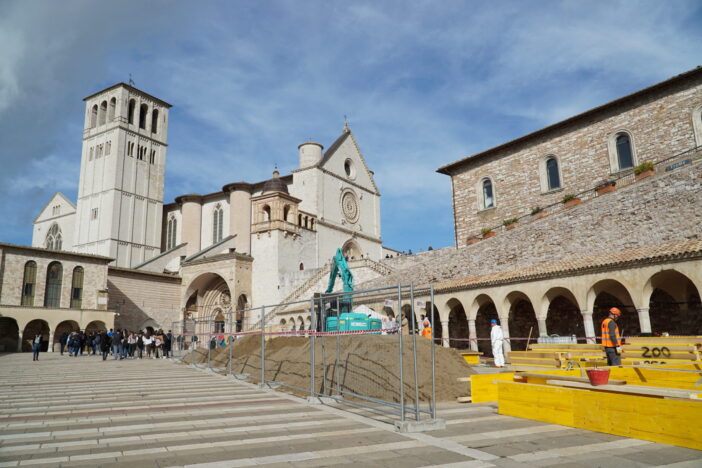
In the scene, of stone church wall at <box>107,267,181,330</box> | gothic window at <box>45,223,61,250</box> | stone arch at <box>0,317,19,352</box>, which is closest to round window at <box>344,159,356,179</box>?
stone church wall at <box>107,267,181,330</box>

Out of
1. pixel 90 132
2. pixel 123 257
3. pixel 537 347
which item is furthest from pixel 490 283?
pixel 90 132

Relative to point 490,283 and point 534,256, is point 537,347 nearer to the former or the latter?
point 490,283

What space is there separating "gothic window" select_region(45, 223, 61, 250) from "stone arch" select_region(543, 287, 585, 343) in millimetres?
54714

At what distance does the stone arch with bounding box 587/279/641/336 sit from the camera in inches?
713

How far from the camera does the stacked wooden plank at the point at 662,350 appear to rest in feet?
36.3

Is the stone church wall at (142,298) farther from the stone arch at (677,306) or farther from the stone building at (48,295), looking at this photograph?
the stone arch at (677,306)

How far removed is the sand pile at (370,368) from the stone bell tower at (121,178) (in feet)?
137

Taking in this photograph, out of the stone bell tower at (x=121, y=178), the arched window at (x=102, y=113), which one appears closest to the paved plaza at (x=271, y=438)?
the stone bell tower at (x=121, y=178)

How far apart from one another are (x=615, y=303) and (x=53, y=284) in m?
34.3

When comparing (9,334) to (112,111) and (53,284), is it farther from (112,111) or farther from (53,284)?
(112,111)

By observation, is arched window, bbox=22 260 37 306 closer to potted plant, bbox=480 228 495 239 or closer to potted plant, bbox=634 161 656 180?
potted plant, bbox=480 228 495 239

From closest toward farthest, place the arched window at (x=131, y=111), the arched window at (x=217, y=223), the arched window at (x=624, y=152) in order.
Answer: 1. the arched window at (x=624, y=152)
2. the arched window at (x=217, y=223)
3. the arched window at (x=131, y=111)

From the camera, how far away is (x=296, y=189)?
46312 mm

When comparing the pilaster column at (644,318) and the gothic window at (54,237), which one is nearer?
the pilaster column at (644,318)
